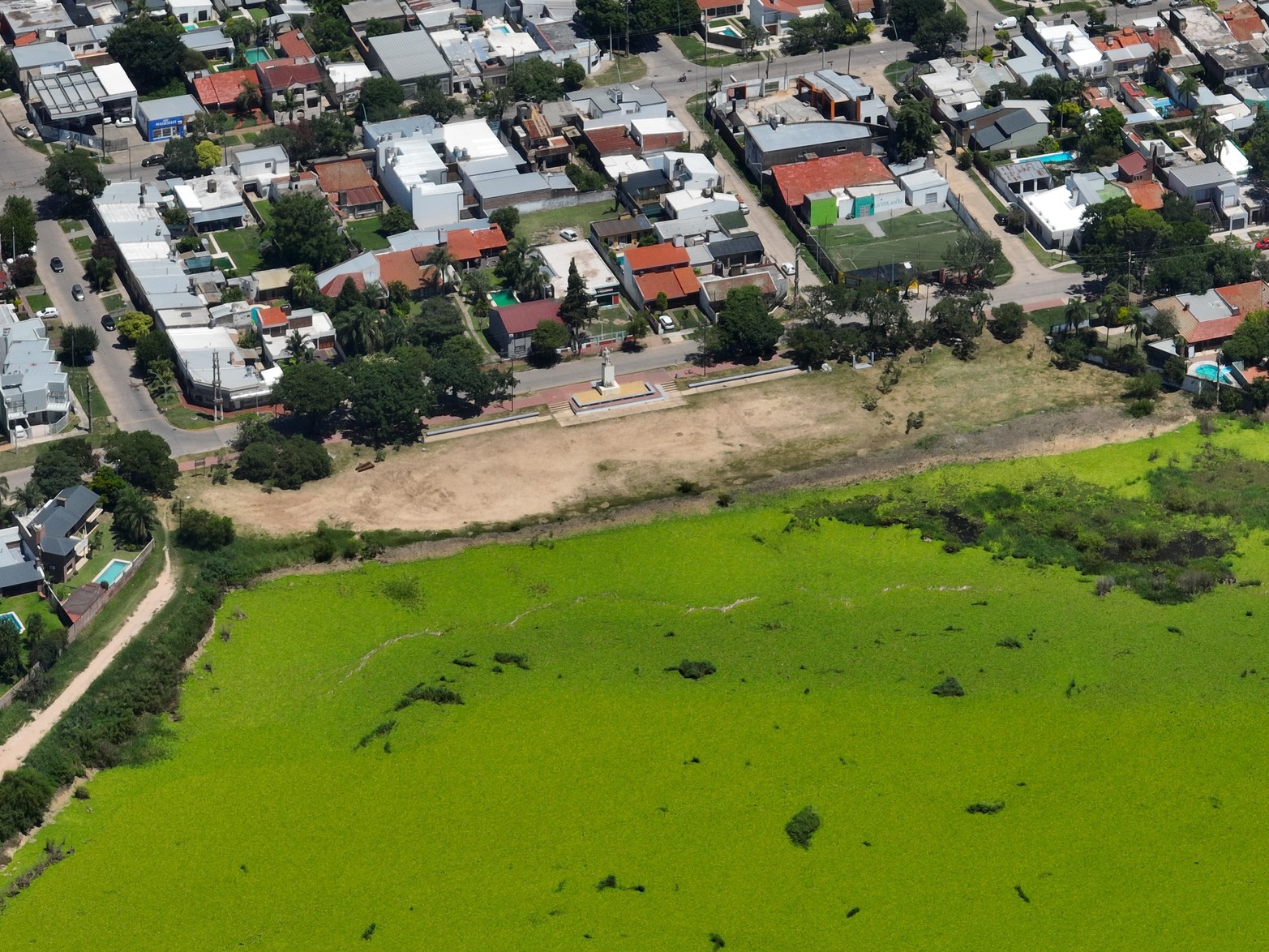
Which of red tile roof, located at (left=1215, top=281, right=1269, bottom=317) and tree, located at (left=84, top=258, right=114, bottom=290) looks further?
tree, located at (left=84, top=258, right=114, bottom=290)

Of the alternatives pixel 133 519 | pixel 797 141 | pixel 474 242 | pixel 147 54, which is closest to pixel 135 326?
pixel 133 519

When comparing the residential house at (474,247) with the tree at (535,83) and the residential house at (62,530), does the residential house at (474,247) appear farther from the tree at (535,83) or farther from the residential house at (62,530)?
the residential house at (62,530)

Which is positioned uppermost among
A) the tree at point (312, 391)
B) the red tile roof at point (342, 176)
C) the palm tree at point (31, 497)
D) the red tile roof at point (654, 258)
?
the red tile roof at point (342, 176)

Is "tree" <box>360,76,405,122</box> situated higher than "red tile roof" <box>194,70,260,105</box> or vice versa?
"red tile roof" <box>194,70,260,105</box>

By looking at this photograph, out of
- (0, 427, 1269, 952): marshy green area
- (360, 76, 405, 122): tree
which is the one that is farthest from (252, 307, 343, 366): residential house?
(360, 76, 405, 122): tree

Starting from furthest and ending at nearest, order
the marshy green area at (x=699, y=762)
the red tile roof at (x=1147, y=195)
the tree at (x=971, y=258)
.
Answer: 1. the red tile roof at (x=1147, y=195)
2. the tree at (x=971, y=258)
3. the marshy green area at (x=699, y=762)

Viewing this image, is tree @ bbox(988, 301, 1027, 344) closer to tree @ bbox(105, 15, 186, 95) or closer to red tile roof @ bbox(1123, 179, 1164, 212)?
red tile roof @ bbox(1123, 179, 1164, 212)

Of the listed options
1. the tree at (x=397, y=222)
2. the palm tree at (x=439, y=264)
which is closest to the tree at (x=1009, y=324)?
the palm tree at (x=439, y=264)
